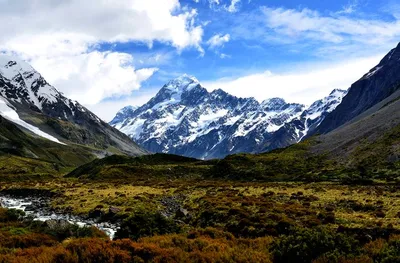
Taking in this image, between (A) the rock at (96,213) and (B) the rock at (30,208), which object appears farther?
(B) the rock at (30,208)

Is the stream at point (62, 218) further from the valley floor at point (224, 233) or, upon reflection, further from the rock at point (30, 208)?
the valley floor at point (224, 233)

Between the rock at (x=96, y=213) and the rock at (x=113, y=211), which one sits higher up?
the rock at (x=113, y=211)

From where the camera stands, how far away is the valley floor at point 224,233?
17.5 meters

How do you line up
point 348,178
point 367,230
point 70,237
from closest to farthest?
point 367,230
point 70,237
point 348,178

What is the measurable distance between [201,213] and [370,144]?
7272cm

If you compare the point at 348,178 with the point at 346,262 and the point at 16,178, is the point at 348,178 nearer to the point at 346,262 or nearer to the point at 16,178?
the point at 346,262

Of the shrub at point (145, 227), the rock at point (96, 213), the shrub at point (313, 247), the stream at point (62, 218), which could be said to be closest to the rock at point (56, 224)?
the stream at point (62, 218)

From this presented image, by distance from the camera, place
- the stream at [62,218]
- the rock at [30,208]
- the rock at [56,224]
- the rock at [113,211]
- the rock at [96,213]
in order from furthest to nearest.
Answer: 1. the rock at [30,208]
2. the rock at [96,213]
3. the rock at [113,211]
4. the stream at [62,218]
5. the rock at [56,224]

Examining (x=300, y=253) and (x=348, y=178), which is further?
(x=348, y=178)

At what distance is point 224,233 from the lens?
25.4m

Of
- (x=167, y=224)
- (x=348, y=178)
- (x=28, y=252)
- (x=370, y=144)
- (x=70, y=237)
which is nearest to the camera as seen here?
(x=28, y=252)

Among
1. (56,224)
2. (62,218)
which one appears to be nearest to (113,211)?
(62,218)

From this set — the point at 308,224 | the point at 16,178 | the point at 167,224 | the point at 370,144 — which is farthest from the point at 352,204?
the point at 16,178

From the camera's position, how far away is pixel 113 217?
38.6 m
